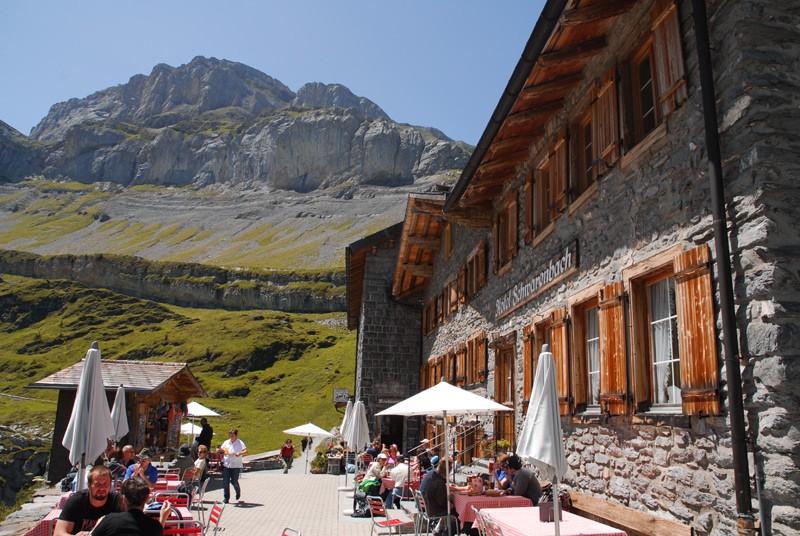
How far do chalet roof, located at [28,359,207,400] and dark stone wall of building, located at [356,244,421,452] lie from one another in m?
5.90

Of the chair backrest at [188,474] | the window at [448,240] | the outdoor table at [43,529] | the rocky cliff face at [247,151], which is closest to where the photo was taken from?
the outdoor table at [43,529]

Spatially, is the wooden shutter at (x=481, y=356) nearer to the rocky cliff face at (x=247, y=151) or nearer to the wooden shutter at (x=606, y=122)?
the wooden shutter at (x=606, y=122)

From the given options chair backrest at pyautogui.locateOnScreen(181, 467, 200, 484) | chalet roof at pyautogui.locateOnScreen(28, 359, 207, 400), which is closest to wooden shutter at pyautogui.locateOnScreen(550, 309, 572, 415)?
chair backrest at pyautogui.locateOnScreen(181, 467, 200, 484)

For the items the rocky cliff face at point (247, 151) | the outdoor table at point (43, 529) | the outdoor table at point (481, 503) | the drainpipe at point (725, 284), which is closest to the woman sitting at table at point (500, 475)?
the outdoor table at point (481, 503)

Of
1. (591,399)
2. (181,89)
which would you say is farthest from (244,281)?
(181,89)

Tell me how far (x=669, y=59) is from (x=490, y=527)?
4355mm

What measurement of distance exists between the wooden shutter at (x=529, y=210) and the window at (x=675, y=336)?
12.3 ft

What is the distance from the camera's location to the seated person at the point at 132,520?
4230 millimetres

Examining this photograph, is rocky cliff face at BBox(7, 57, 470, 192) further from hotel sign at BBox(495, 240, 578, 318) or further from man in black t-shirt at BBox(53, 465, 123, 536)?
man in black t-shirt at BBox(53, 465, 123, 536)

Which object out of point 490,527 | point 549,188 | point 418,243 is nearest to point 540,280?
point 549,188

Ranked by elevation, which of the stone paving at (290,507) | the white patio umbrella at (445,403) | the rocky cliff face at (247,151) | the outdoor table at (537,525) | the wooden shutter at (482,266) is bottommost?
the stone paving at (290,507)

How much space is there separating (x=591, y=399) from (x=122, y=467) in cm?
633

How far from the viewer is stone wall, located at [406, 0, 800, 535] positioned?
446 centimetres

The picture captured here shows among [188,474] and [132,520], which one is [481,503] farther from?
[188,474]
